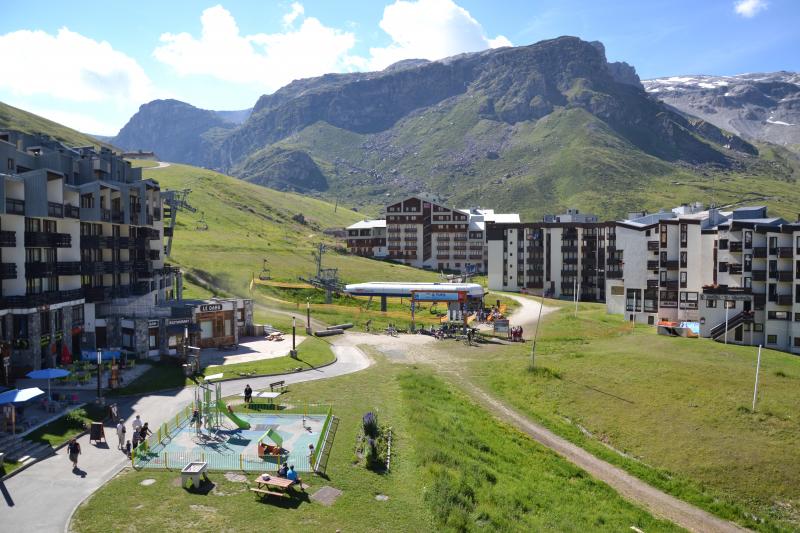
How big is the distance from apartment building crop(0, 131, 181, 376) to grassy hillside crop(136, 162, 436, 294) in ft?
81.5

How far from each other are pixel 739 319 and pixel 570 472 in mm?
Result: 49341

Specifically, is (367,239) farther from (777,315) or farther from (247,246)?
(777,315)

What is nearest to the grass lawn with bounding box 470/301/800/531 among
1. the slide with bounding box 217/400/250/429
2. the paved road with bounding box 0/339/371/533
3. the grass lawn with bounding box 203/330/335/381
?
the grass lawn with bounding box 203/330/335/381

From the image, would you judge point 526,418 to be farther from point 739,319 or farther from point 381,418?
point 739,319

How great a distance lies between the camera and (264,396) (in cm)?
4241

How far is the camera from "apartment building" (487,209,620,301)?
125 meters

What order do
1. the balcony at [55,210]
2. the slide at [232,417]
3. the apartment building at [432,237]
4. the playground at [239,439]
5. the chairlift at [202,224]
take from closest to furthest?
the playground at [239,439] → the slide at [232,417] → the balcony at [55,210] → the chairlift at [202,224] → the apartment building at [432,237]

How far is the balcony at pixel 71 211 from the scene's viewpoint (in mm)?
57078

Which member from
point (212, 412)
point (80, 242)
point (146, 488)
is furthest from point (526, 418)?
point (80, 242)

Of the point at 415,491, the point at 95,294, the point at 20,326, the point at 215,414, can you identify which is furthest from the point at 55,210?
the point at 415,491

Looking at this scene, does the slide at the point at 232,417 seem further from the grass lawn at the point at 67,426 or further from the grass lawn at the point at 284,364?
the grass lawn at the point at 284,364

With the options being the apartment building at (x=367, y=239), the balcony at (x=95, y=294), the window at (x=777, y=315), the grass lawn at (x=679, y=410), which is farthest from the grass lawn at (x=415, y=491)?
the apartment building at (x=367, y=239)

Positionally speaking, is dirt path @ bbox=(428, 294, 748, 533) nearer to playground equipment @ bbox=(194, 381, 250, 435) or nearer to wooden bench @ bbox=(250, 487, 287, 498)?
playground equipment @ bbox=(194, 381, 250, 435)

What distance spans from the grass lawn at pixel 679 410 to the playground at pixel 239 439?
70.8ft
